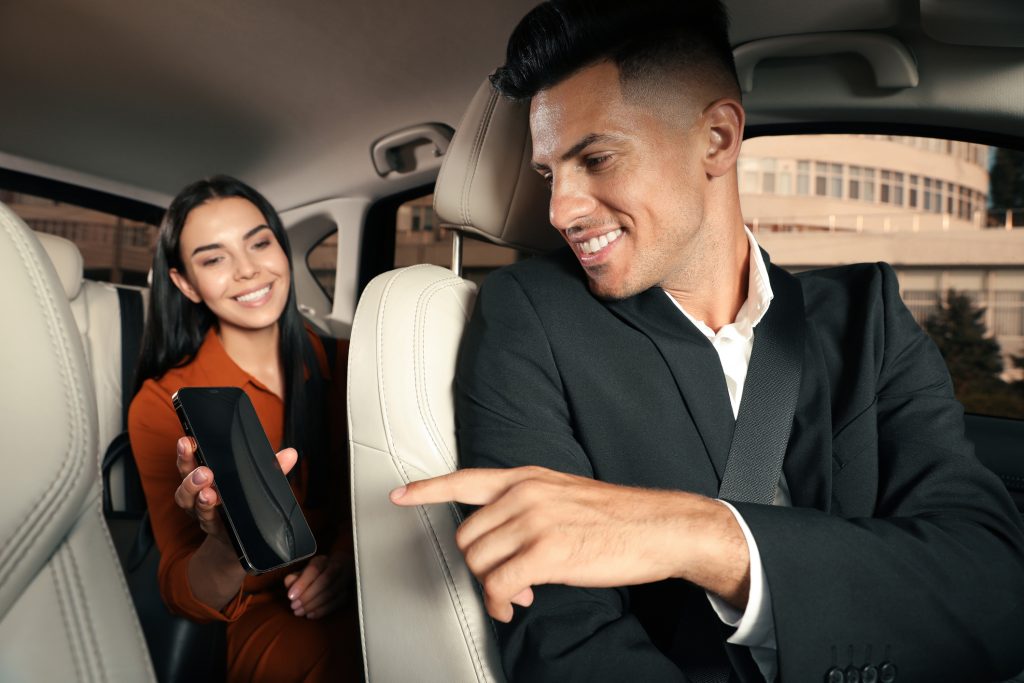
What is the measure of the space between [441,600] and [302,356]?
1.01 metres

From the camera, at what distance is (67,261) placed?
5.86ft

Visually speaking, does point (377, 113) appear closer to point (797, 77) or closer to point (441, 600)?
point (797, 77)

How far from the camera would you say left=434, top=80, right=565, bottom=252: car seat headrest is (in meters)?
1.33

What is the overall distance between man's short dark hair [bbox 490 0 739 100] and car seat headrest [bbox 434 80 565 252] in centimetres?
7

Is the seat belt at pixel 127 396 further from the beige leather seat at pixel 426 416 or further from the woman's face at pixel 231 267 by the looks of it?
the beige leather seat at pixel 426 416

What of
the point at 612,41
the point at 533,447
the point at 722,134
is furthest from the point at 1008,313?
the point at 533,447

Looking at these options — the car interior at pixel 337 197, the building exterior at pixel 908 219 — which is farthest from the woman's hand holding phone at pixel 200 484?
the building exterior at pixel 908 219

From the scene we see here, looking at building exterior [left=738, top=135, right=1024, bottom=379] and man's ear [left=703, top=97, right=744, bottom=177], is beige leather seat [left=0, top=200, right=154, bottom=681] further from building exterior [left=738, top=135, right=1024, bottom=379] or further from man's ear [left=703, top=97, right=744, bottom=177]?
building exterior [left=738, top=135, right=1024, bottom=379]

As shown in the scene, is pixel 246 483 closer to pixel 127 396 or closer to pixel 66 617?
pixel 66 617

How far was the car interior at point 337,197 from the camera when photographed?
70 cm

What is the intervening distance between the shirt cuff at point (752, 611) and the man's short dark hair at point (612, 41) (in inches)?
29.0

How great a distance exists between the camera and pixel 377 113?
2.52 m

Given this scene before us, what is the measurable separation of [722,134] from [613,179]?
266 millimetres

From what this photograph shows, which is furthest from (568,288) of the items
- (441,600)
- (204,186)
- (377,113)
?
(377,113)
